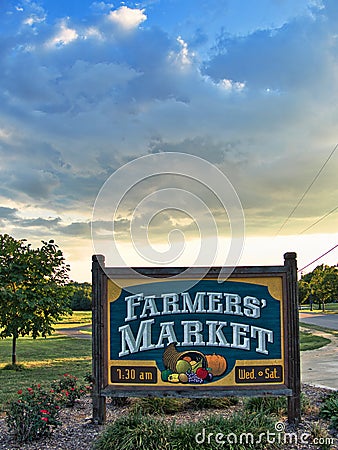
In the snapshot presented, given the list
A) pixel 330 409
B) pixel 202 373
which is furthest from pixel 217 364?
pixel 330 409

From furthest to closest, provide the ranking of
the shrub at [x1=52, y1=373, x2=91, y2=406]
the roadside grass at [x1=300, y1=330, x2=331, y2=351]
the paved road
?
1. the paved road
2. the roadside grass at [x1=300, y1=330, x2=331, y2=351]
3. the shrub at [x1=52, y1=373, x2=91, y2=406]

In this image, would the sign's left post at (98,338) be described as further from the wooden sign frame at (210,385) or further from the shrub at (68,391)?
the shrub at (68,391)

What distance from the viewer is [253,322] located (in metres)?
7.13

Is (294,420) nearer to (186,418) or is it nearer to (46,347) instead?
(186,418)

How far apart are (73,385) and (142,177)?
143 inches

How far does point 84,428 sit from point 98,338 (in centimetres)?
122

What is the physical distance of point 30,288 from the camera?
1386 centimetres

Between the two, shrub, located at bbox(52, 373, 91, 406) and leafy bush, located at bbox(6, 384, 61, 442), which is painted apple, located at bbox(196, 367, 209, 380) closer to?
leafy bush, located at bbox(6, 384, 61, 442)

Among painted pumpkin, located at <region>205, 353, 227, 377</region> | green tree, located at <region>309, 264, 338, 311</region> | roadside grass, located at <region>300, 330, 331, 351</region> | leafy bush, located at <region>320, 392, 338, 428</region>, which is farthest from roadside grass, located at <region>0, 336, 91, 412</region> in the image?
green tree, located at <region>309, 264, 338, 311</region>

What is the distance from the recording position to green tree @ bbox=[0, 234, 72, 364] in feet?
43.8

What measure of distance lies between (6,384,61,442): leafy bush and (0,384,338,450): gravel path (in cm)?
11

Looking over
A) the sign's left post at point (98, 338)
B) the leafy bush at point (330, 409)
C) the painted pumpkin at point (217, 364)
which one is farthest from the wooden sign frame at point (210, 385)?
the leafy bush at point (330, 409)

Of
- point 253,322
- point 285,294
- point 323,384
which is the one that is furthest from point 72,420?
point 323,384

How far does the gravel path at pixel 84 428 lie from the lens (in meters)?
6.02
